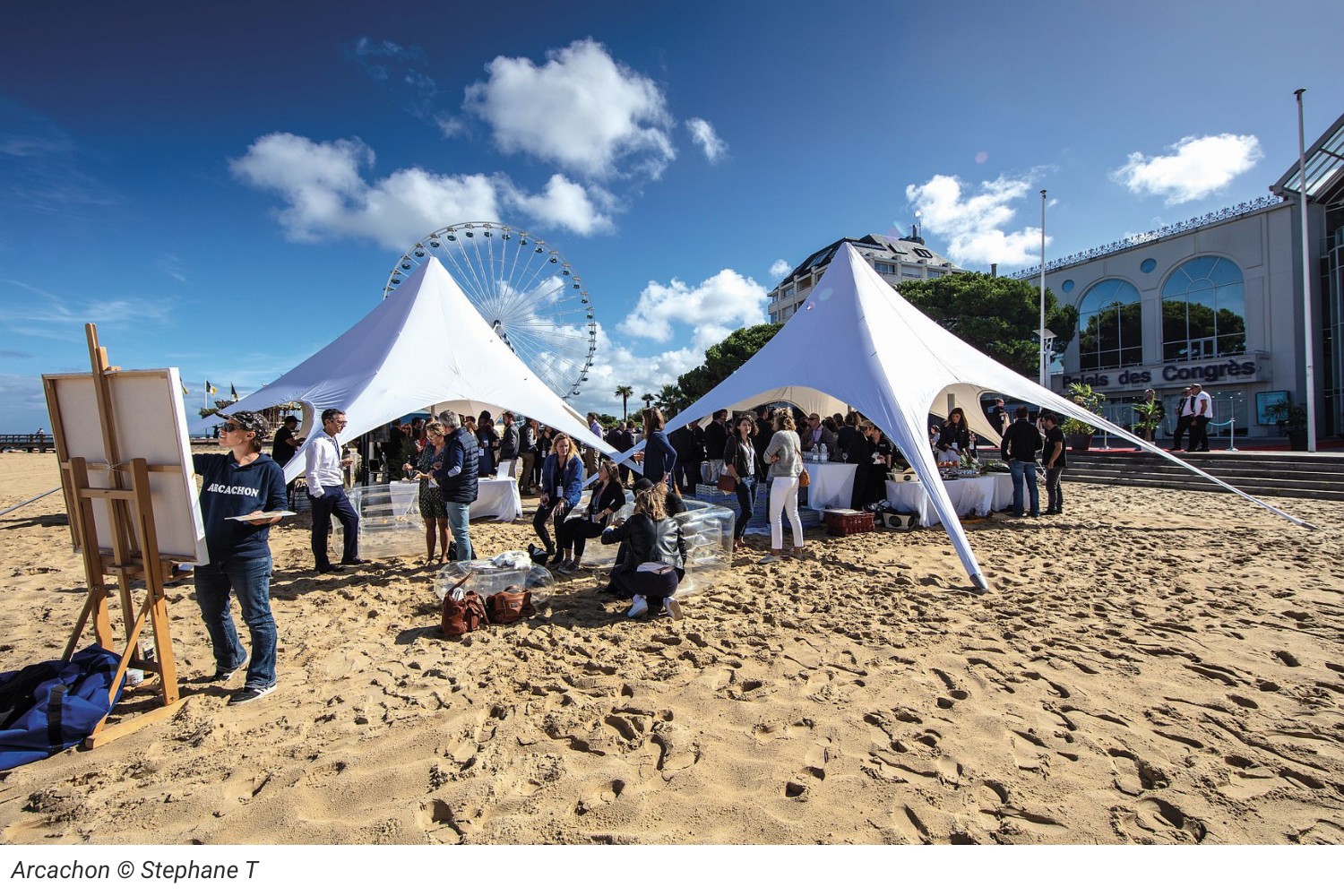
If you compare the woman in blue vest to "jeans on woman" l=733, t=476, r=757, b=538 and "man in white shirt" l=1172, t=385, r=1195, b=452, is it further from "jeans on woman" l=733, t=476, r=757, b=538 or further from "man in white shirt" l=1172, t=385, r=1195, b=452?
"man in white shirt" l=1172, t=385, r=1195, b=452

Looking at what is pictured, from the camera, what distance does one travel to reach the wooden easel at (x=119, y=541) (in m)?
2.65

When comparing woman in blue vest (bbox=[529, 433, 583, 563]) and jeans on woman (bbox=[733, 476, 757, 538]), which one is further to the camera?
jeans on woman (bbox=[733, 476, 757, 538])

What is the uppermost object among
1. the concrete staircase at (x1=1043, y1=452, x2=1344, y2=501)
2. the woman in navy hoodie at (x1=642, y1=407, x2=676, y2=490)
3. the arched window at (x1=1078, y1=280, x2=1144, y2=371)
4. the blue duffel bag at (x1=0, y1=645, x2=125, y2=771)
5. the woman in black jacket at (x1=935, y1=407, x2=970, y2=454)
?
the arched window at (x1=1078, y1=280, x2=1144, y2=371)

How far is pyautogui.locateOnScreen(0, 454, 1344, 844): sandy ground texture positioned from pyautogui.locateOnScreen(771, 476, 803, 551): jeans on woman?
96cm

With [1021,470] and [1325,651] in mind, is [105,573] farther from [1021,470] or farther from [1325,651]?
[1021,470]

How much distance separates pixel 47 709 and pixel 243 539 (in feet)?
3.10

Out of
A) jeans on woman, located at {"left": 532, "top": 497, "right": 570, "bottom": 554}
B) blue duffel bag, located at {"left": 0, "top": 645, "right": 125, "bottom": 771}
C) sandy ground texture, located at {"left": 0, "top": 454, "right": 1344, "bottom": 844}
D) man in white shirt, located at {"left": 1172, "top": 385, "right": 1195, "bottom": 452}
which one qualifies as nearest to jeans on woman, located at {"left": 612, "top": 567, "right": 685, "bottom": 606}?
sandy ground texture, located at {"left": 0, "top": 454, "right": 1344, "bottom": 844}

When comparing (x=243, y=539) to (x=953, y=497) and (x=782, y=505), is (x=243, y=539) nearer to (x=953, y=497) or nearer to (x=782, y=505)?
(x=782, y=505)

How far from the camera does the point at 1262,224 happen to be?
2186 cm

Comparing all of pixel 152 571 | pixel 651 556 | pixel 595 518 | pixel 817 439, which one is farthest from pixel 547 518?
pixel 817 439

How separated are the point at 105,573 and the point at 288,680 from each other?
3.41ft

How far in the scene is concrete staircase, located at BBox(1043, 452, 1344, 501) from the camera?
9812mm

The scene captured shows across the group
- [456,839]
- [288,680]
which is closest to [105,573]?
[288,680]
